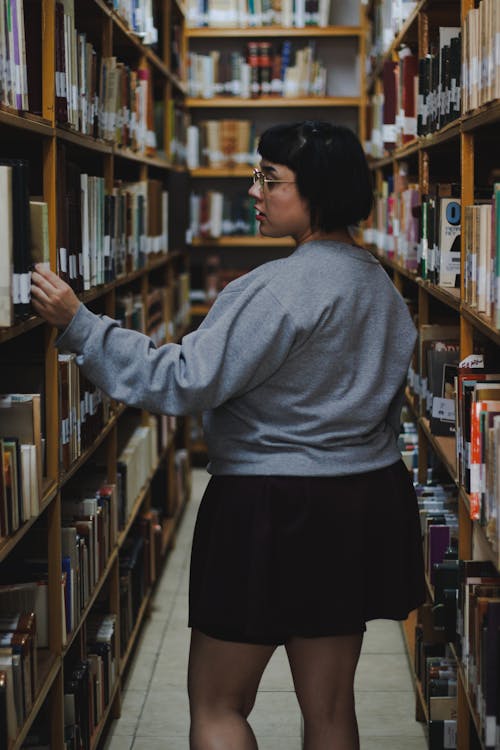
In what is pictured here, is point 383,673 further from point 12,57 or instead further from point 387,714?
point 12,57

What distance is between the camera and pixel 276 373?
2.00 metres

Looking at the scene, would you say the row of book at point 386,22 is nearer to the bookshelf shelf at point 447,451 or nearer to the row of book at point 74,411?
the bookshelf shelf at point 447,451

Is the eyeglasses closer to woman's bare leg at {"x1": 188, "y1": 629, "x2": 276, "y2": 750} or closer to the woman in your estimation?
the woman

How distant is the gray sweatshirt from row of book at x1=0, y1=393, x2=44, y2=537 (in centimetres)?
28

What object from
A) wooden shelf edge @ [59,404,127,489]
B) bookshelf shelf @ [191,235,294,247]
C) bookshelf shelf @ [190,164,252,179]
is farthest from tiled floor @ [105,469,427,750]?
bookshelf shelf @ [190,164,252,179]

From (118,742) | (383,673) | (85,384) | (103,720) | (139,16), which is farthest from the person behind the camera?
(139,16)

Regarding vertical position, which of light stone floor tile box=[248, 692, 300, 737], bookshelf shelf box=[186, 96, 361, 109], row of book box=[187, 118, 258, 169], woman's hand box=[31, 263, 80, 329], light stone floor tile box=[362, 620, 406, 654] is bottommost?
light stone floor tile box=[362, 620, 406, 654]

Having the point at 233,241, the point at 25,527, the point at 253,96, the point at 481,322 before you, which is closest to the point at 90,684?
the point at 25,527

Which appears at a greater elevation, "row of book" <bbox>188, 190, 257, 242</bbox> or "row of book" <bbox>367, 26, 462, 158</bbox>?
"row of book" <bbox>367, 26, 462, 158</bbox>

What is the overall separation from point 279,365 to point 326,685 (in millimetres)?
607

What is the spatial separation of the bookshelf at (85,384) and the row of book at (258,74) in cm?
151

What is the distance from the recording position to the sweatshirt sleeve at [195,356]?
1.94 metres

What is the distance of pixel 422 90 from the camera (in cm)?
344

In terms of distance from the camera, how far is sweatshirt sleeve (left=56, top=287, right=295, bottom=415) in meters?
1.94
